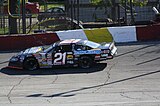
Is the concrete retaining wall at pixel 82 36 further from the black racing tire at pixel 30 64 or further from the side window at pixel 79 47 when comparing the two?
the side window at pixel 79 47

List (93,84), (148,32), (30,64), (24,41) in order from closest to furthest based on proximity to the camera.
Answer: (93,84), (30,64), (24,41), (148,32)

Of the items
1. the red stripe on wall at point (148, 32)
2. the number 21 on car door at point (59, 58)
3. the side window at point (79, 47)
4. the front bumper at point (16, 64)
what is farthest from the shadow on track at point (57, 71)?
the red stripe on wall at point (148, 32)

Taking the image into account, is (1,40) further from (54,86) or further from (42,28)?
(54,86)

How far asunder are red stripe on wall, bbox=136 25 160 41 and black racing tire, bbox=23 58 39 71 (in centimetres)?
755

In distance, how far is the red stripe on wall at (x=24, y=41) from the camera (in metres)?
23.2

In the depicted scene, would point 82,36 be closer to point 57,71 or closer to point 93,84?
point 57,71

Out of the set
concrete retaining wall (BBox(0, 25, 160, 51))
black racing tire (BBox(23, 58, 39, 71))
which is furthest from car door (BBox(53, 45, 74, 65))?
concrete retaining wall (BBox(0, 25, 160, 51))

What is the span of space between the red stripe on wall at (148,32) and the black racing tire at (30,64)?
7554 mm

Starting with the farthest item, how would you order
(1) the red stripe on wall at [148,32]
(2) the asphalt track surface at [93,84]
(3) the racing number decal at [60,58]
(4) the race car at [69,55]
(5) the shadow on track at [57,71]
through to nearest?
(1) the red stripe on wall at [148,32], (3) the racing number decal at [60,58], (4) the race car at [69,55], (5) the shadow on track at [57,71], (2) the asphalt track surface at [93,84]

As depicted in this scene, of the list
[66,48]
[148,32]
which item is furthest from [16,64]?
[148,32]

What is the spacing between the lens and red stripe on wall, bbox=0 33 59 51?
76.2 ft

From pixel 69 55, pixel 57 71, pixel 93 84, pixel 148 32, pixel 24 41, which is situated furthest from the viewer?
pixel 148 32

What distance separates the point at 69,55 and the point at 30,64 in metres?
1.83

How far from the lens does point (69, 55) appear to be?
17.9 metres
